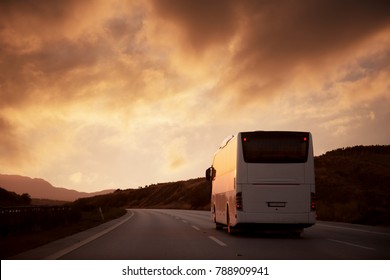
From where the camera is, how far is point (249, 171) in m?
15.5

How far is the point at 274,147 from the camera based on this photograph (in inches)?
620

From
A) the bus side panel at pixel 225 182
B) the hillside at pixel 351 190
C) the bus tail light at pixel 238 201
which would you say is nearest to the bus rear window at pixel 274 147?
the bus side panel at pixel 225 182

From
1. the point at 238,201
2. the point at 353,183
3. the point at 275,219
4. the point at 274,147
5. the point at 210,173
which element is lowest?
the point at 275,219

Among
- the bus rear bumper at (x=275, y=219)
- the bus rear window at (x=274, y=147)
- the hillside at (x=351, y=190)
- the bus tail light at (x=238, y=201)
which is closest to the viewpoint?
the bus rear bumper at (x=275, y=219)

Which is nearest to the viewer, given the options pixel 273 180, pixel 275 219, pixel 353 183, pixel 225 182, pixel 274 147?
pixel 275 219

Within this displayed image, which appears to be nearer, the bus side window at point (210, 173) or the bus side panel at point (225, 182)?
the bus side panel at point (225, 182)

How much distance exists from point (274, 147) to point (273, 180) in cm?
111

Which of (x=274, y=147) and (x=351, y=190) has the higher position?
(x=351, y=190)

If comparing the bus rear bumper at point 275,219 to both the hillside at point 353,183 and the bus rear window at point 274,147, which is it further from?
the hillside at point 353,183

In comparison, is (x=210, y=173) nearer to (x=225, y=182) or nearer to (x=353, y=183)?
(x=225, y=182)

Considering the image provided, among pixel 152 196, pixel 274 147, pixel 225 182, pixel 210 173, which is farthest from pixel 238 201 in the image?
pixel 152 196

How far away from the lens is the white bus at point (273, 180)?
15.3m
